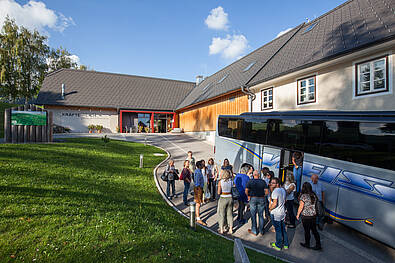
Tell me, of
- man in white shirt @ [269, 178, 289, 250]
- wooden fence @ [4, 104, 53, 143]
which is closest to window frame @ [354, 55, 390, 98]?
man in white shirt @ [269, 178, 289, 250]

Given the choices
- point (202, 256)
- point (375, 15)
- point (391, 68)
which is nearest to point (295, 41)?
point (375, 15)

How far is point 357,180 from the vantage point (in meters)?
5.30

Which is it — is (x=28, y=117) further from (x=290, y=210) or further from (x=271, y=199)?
(x=290, y=210)

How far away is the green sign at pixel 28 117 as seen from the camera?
40.1ft

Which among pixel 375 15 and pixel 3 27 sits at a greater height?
pixel 3 27

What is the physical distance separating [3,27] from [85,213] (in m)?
46.1

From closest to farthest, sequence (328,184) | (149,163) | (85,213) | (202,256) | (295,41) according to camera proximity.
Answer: (202,256) → (85,213) → (328,184) → (149,163) → (295,41)

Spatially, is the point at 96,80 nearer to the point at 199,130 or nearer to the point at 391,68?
the point at 199,130

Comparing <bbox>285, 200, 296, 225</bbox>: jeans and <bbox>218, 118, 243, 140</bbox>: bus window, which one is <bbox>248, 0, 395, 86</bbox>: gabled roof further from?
<bbox>285, 200, 296, 225</bbox>: jeans

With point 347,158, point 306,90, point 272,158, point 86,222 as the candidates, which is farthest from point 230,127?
point 86,222

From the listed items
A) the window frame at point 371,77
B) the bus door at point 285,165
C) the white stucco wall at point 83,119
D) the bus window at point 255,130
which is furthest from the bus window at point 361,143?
the white stucco wall at point 83,119

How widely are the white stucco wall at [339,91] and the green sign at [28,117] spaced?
15284mm

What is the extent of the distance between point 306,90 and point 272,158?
6.90 meters

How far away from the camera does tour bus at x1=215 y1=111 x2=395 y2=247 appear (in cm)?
481
